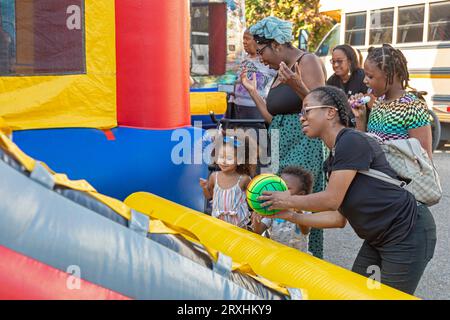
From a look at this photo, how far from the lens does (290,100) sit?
4.04 metres

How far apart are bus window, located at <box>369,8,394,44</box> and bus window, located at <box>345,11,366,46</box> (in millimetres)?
251

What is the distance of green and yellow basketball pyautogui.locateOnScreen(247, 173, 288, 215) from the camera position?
311cm

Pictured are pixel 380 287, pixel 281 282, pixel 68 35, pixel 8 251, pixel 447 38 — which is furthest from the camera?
Answer: pixel 447 38

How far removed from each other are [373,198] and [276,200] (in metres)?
0.44

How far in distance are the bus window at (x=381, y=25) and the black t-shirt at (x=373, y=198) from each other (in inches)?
339

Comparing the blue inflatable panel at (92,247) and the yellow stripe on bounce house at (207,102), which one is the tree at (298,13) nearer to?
the yellow stripe on bounce house at (207,102)

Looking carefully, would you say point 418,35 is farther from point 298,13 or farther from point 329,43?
point 298,13

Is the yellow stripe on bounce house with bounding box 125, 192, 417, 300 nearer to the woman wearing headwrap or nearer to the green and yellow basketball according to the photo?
the green and yellow basketball

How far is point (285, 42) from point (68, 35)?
1.48 metres

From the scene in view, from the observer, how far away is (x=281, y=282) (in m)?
2.88

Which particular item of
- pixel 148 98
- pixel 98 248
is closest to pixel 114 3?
pixel 148 98

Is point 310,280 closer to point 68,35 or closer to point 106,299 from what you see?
point 106,299

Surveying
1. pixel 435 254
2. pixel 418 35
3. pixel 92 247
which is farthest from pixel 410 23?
pixel 92 247

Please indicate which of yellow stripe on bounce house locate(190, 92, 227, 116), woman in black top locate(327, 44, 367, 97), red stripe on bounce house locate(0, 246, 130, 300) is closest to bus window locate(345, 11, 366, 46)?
yellow stripe on bounce house locate(190, 92, 227, 116)
